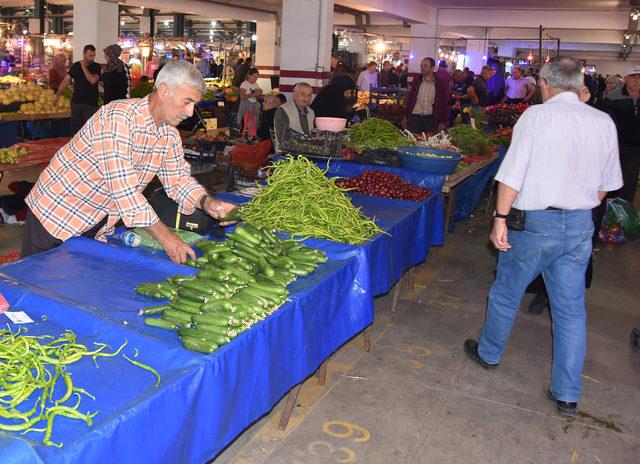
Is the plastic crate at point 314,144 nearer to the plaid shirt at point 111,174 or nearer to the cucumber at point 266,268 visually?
the plaid shirt at point 111,174

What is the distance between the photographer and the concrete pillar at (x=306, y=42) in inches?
508

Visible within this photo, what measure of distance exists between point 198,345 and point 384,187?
3.48m

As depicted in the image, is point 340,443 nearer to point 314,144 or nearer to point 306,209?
point 306,209

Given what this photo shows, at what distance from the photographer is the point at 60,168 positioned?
3.22 metres

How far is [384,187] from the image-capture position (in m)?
5.49

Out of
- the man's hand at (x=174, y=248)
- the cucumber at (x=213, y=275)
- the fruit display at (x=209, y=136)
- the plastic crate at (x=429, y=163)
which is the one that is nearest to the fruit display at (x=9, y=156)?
the fruit display at (x=209, y=136)

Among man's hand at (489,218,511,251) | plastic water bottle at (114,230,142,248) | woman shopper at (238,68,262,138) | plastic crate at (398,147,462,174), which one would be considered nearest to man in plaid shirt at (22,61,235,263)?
plastic water bottle at (114,230,142,248)

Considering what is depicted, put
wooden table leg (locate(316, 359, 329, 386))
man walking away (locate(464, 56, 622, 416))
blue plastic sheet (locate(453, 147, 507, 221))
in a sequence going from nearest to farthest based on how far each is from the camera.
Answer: man walking away (locate(464, 56, 622, 416)) → wooden table leg (locate(316, 359, 329, 386)) → blue plastic sheet (locate(453, 147, 507, 221))

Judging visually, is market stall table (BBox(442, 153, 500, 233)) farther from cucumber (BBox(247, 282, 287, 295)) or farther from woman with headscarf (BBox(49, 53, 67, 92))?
woman with headscarf (BBox(49, 53, 67, 92))

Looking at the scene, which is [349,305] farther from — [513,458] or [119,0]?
[119,0]

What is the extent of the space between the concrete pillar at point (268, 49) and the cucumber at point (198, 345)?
21.8 meters

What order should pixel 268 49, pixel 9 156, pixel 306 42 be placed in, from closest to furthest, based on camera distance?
1. pixel 9 156
2. pixel 306 42
3. pixel 268 49

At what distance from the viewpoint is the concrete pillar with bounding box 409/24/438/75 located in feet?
72.4

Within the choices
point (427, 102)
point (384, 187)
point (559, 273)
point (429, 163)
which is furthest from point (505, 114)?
point (559, 273)
